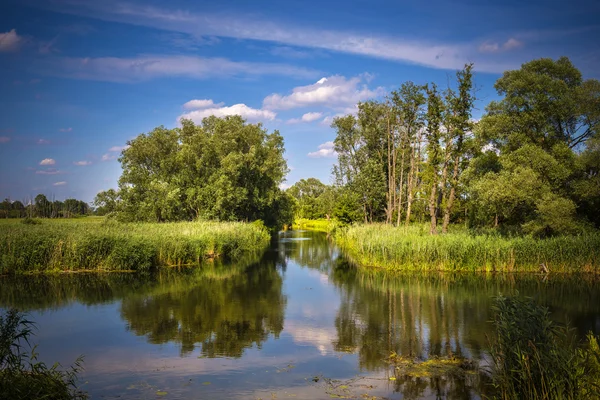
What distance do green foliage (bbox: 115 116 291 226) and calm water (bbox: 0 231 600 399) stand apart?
25656 millimetres

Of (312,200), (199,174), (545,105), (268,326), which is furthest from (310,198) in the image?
(268,326)

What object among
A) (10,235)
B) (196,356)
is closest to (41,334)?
(196,356)

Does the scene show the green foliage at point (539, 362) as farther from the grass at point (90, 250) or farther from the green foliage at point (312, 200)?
the green foliage at point (312, 200)

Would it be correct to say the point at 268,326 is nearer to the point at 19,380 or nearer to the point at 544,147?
the point at 19,380

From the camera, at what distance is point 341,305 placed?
1883 centimetres

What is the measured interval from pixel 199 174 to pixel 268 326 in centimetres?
4130

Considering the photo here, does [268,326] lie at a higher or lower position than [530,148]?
lower

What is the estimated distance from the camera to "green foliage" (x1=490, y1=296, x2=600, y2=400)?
6.81m

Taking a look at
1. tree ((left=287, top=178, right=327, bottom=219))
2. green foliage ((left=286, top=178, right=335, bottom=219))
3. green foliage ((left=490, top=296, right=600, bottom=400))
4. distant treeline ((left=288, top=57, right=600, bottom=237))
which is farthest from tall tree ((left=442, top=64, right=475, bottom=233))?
tree ((left=287, top=178, right=327, bottom=219))

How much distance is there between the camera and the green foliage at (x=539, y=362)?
681 centimetres

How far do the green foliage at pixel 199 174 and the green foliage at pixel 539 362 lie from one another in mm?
43780

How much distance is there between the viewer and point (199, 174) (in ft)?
179

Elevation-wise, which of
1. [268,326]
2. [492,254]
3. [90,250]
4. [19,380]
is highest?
[90,250]

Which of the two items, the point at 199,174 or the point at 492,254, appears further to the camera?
the point at 199,174
